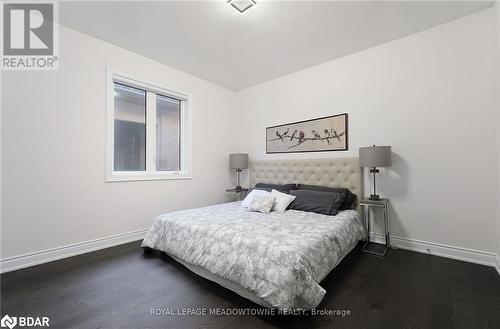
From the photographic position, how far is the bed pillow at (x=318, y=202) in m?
2.69

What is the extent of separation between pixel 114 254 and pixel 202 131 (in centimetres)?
238

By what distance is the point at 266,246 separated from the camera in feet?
5.42

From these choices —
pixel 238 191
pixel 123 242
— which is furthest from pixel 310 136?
pixel 123 242

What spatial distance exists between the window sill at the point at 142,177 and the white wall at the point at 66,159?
0.07m

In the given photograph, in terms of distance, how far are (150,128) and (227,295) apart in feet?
9.05

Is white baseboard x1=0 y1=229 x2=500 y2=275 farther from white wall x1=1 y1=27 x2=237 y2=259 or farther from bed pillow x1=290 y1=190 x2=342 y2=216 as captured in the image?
bed pillow x1=290 y1=190 x2=342 y2=216

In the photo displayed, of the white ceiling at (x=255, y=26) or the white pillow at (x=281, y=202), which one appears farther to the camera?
the white pillow at (x=281, y=202)

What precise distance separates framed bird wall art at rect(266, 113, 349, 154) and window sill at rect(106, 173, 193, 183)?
5.58 feet

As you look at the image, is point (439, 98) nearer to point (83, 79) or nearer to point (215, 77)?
point (215, 77)

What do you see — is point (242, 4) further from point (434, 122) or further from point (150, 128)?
point (434, 122)

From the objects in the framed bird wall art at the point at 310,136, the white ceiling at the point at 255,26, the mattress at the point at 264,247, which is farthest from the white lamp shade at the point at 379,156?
the white ceiling at the point at 255,26

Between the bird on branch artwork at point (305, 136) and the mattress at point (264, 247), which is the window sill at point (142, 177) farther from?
the bird on branch artwork at point (305, 136)

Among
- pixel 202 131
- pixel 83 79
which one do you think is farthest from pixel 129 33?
pixel 202 131

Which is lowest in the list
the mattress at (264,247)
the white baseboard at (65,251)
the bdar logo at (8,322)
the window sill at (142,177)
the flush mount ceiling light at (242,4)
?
the bdar logo at (8,322)
